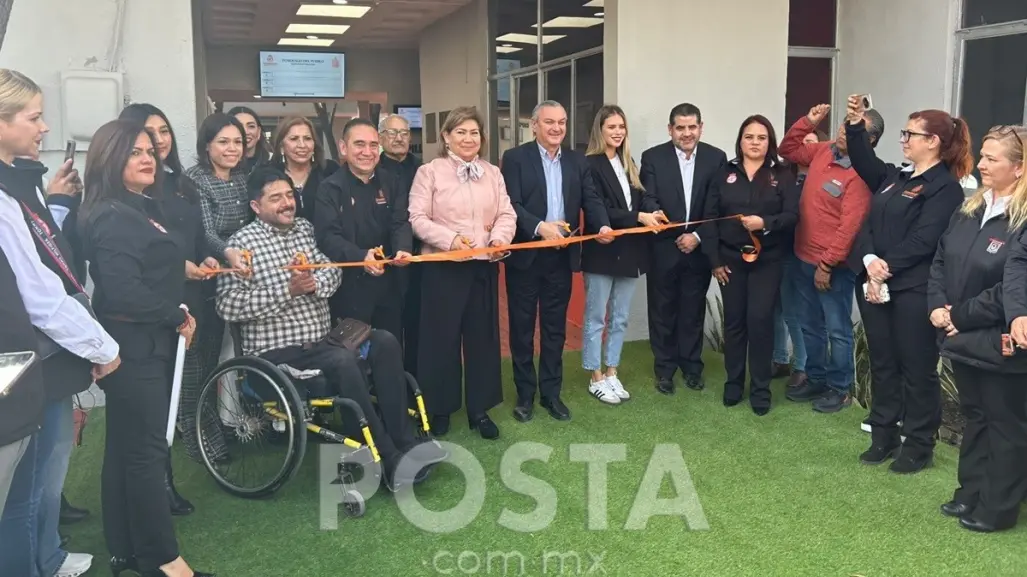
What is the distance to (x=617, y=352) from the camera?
5035 mm

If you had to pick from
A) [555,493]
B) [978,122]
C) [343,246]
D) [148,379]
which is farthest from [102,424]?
[978,122]

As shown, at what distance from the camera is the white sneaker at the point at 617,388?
4.98 meters

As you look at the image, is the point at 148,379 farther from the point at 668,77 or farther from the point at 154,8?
the point at 668,77

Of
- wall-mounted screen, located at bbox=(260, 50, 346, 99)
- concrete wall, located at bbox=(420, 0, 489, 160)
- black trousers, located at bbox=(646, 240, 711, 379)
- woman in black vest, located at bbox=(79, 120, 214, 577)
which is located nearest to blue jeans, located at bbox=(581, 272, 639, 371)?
black trousers, located at bbox=(646, 240, 711, 379)

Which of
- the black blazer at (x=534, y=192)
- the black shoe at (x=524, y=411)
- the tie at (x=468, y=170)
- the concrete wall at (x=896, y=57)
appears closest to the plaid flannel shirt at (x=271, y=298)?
the tie at (x=468, y=170)

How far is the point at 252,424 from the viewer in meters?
3.68

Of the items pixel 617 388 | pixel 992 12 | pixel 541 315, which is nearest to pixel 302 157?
pixel 541 315

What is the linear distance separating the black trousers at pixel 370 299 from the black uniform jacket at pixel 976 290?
2491mm

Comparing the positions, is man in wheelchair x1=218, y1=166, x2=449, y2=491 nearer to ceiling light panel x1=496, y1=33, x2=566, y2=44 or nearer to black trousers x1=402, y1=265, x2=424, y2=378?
black trousers x1=402, y1=265, x2=424, y2=378

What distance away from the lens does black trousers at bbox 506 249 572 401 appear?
14.9 ft

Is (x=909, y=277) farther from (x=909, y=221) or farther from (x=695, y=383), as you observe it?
(x=695, y=383)

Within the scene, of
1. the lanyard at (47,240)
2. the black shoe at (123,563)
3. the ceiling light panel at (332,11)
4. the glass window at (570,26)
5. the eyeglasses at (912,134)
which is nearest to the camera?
the lanyard at (47,240)

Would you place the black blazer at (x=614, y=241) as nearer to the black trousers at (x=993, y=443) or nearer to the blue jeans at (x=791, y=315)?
the blue jeans at (x=791, y=315)

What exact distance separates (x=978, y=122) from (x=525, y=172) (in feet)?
11.6
